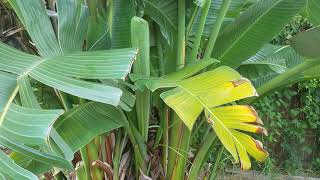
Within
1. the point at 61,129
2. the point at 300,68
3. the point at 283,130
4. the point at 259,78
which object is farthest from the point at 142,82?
the point at 283,130

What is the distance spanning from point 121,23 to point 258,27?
41 cm

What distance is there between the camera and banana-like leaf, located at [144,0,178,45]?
141 cm

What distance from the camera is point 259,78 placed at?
5.46 feet

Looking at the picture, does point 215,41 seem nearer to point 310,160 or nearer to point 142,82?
point 142,82

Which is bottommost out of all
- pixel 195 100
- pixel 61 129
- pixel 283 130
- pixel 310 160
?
pixel 310 160

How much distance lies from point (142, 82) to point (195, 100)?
15 centimetres

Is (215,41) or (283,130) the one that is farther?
(283,130)

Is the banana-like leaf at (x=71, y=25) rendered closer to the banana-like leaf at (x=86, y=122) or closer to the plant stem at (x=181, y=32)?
the banana-like leaf at (x=86, y=122)

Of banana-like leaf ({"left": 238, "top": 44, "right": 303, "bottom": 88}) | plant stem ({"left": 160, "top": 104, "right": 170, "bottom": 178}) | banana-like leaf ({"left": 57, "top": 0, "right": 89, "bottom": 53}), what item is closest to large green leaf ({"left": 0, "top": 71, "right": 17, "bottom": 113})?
banana-like leaf ({"left": 57, "top": 0, "right": 89, "bottom": 53})

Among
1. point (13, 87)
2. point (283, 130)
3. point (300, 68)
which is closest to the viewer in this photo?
point (13, 87)

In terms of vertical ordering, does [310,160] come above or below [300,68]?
below

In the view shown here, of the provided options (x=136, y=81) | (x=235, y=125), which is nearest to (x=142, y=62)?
(x=136, y=81)

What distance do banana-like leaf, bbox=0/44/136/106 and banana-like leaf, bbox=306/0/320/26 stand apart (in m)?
0.75

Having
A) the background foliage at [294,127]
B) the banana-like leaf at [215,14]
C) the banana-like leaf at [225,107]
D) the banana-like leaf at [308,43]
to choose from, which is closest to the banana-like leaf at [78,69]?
the banana-like leaf at [225,107]
